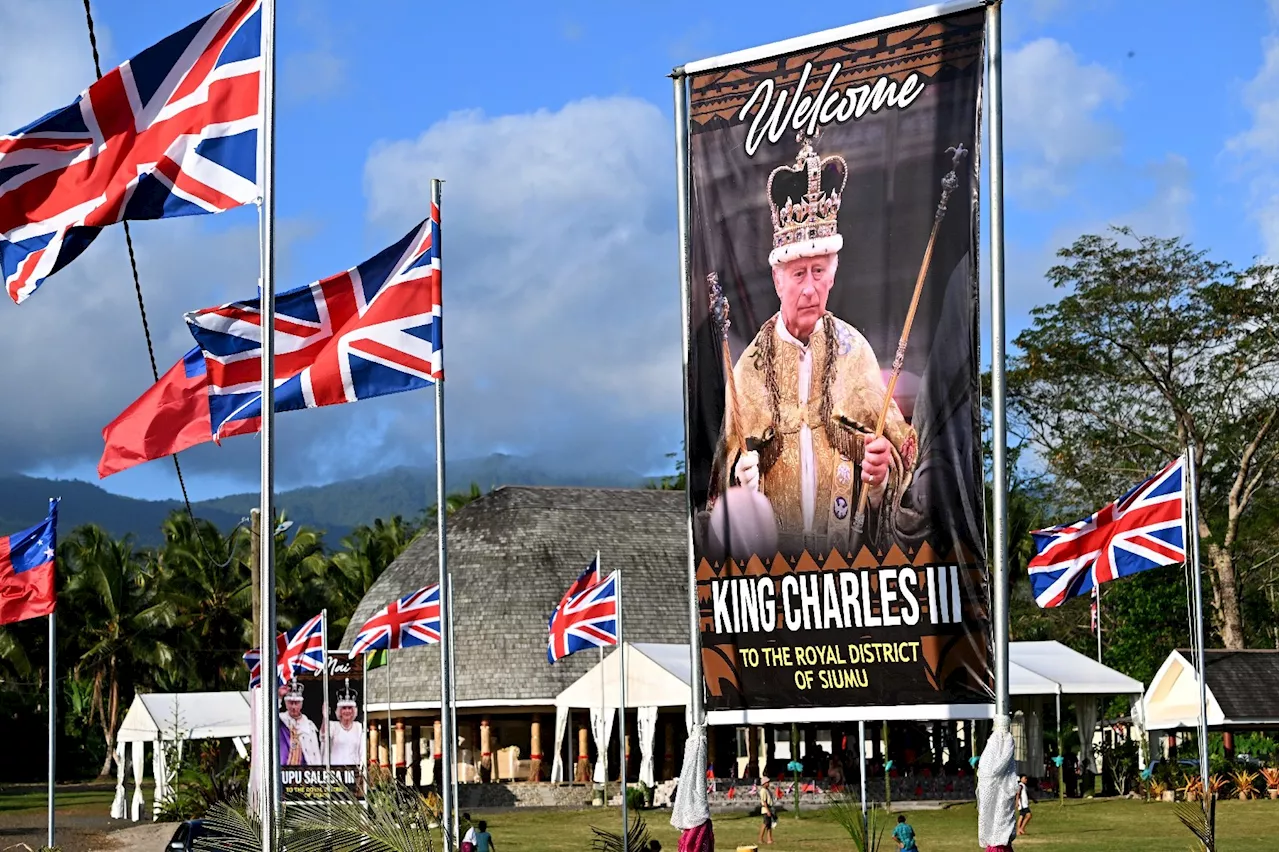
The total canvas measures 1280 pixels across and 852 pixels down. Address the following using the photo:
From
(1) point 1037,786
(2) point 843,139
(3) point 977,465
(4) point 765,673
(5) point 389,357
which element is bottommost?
(1) point 1037,786

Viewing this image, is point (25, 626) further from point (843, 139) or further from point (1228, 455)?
point (843, 139)

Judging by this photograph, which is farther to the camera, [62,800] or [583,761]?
[62,800]

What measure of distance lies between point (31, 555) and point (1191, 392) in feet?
131

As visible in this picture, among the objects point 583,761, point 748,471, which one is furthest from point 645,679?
point 748,471

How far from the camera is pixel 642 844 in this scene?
703 inches

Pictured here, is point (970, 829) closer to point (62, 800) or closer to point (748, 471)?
Answer: point (748, 471)

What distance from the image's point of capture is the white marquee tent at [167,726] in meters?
44.4

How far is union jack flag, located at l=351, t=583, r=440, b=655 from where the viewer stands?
32.3 m

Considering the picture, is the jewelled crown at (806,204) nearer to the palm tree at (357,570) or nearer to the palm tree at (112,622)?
the palm tree at (357,570)

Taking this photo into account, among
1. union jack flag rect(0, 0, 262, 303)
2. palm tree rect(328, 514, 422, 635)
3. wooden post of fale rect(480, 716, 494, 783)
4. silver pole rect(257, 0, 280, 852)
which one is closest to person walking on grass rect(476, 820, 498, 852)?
silver pole rect(257, 0, 280, 852)

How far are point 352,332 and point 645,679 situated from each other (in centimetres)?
2927

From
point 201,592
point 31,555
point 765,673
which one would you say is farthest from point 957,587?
point 201,592

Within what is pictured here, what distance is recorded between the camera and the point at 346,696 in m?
34.9

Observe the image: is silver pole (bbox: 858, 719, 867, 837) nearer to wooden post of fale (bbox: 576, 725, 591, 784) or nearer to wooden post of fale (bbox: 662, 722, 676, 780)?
wooden post of fale (bbox: 576, 725, 591, 784)
